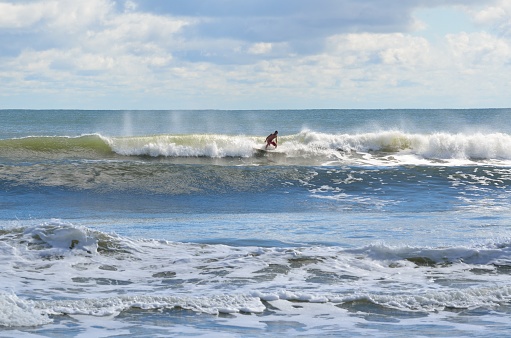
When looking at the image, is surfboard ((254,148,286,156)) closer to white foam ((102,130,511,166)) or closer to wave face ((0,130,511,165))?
wave face ((0,130,511,165))

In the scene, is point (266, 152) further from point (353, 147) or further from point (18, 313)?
point (18, 313)

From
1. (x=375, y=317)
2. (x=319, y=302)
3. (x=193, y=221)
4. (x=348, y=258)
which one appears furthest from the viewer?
(x=193, y=221)

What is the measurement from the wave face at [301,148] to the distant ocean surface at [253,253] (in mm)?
4632

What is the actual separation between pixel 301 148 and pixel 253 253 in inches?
734

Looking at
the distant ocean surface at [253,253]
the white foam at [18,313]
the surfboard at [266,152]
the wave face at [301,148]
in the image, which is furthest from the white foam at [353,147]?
the white foam at [18,313]

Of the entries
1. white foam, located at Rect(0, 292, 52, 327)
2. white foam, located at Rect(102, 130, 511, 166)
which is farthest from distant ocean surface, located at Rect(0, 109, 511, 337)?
white foam, located at Rect(102, 130, 511, 166)

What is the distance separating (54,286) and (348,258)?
3587 millimetres

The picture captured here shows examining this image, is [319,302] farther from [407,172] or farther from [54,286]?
[407,172]

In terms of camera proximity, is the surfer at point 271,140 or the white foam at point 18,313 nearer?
the white foam at point 18,313

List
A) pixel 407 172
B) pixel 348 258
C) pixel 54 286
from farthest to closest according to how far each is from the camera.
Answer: pixel 407 172, pixel 348 258, pixel 54 286

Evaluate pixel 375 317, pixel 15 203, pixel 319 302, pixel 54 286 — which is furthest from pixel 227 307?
pixel 15 203

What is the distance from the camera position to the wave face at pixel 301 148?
2652 centimetres

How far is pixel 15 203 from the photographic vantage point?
16.9 meters

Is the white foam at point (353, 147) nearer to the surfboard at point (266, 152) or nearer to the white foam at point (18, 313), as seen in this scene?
the surfboard at point (266, 152)
